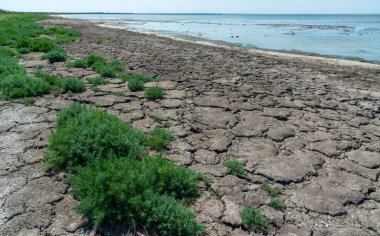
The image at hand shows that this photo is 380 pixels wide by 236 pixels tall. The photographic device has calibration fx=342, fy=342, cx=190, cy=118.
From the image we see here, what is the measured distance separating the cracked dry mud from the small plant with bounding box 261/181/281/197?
7 centimetres

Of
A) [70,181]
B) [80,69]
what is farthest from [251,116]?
[80,69]

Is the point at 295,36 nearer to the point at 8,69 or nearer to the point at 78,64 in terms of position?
the point at 78,64

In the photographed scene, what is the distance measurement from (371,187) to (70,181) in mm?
3356

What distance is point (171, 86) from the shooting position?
7949mm

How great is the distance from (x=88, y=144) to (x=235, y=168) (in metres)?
1.77

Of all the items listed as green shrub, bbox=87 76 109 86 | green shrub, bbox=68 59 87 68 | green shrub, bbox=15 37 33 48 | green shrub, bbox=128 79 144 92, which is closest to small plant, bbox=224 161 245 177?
green shrub, bbox=128 79 144 92

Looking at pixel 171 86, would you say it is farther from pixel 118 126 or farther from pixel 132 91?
pixel 118 126

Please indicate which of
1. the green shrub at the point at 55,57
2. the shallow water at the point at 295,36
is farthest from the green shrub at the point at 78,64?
→ the shallow water at the point at 295,36

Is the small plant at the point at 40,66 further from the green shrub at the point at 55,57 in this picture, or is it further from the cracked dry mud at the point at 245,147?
the green shrub at the point at 55,57

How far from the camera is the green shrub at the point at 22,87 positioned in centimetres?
653

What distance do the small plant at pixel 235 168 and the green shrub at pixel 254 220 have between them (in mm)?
821

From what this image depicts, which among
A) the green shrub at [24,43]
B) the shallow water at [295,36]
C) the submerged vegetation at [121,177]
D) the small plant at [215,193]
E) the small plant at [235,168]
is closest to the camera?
the submerged vegetation at [121,177]

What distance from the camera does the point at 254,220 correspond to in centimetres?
322

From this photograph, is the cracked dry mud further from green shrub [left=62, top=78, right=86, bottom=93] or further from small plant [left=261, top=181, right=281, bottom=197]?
green shrub [left=62, top=78, right=86, bottom=93]
